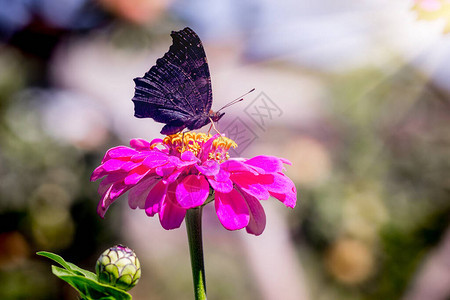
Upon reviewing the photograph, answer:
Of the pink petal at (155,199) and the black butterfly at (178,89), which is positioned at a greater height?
the black butterfly at (178,89)

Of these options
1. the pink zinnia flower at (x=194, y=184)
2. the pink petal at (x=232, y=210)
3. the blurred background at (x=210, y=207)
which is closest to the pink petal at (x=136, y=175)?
the pink zinnia flower at (x=194, y=184)

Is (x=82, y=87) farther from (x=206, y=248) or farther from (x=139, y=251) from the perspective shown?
(x=206, y=248)

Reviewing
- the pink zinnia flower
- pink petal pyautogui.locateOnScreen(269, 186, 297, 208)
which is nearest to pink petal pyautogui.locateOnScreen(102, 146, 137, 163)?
the pink zinnia flower

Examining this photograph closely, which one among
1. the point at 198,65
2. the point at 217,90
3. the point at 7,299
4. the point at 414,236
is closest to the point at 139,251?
the point at 7,299

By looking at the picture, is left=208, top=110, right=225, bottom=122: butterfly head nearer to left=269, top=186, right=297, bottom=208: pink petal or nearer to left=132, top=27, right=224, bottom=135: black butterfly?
left=132, top=27, right=224, bottom=135: black butterfly

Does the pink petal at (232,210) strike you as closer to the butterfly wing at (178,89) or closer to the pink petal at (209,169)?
the pink petal at (209,169)

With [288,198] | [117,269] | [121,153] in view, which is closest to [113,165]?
[121,153]
